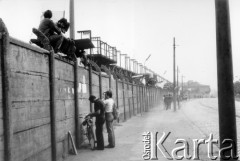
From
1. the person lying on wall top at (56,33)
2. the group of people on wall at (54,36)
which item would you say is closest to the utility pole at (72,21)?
the group of people on wall at (54,36)

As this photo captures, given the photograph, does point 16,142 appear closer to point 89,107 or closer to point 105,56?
point 89,107

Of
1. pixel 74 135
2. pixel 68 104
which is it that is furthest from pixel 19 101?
pixel 74 135

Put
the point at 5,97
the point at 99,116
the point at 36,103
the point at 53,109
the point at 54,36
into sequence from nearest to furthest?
the point at 5,97
the point at 36,103
the point at 53,109
the point at 54,36
the point at 99,116

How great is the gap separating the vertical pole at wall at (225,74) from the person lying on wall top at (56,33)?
4846 mm

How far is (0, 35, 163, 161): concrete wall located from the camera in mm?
6141

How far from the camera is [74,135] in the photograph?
34.4ft

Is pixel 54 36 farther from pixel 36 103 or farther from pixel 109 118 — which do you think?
pixel 109 118

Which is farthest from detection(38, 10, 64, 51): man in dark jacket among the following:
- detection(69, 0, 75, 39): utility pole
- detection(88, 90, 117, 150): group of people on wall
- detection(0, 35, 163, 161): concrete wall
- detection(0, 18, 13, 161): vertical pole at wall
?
detection(69, 0, 75, 39): utility pole

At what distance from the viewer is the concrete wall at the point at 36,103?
6.14 meters

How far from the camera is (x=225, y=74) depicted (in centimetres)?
545

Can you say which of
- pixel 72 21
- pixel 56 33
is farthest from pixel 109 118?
pixel 72 21

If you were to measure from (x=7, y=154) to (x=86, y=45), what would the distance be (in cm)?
600

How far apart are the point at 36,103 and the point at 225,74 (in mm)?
3773

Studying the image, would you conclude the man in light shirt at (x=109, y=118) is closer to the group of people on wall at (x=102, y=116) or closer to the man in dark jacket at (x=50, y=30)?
the group of people on wall at (x=102, y=116)
